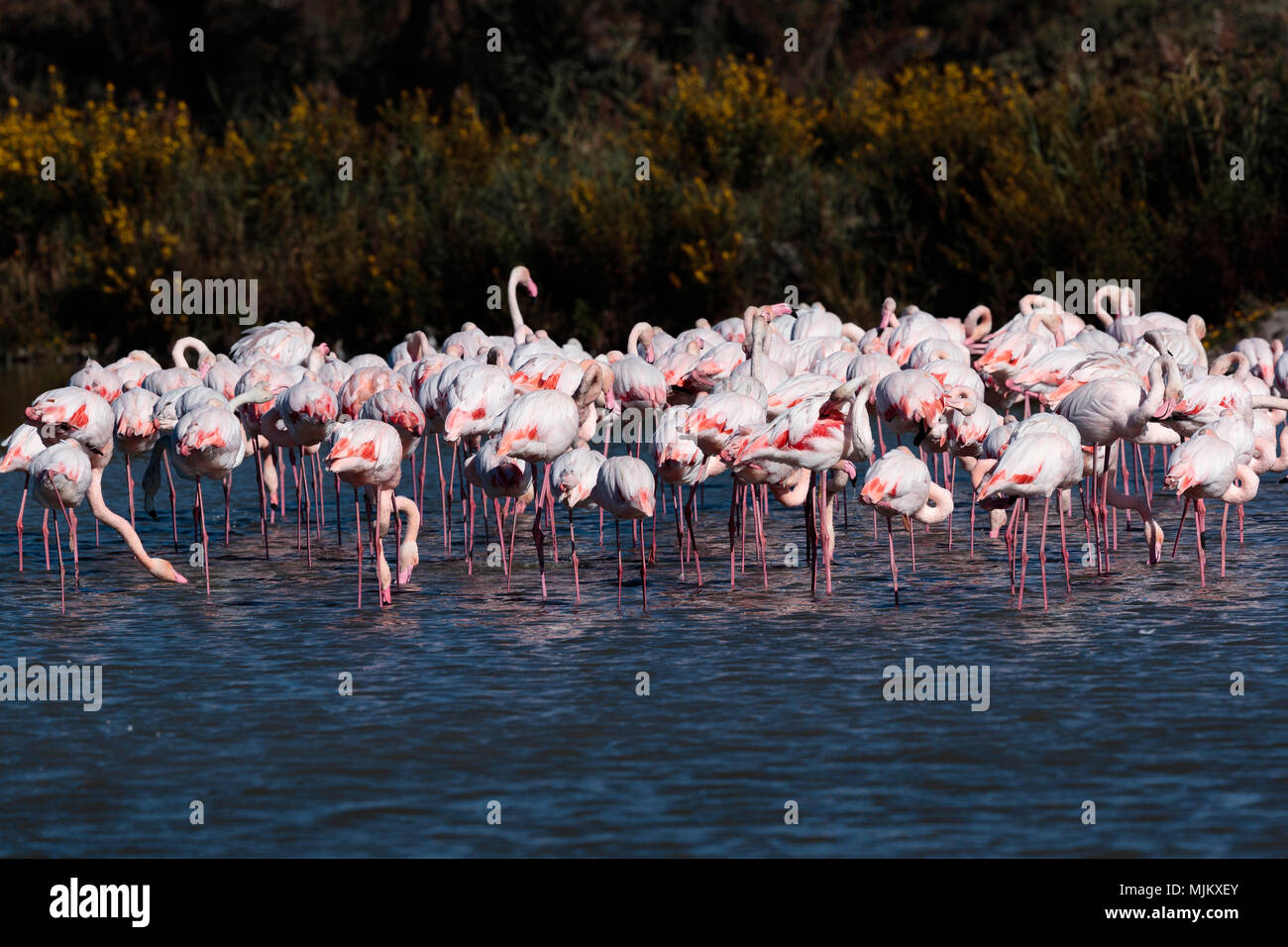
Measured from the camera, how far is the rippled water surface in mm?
6621

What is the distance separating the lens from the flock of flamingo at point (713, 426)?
10.4 m

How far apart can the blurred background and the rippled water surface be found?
10671 millimetres

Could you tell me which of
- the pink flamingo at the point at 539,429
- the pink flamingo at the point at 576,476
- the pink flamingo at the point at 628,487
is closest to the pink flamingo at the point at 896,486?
the pink flamingo at the point at 628,487

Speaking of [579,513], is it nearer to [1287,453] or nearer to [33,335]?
[1287,453]

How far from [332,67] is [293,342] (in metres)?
26.0

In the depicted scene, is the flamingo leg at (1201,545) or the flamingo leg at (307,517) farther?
the flamingo leg at (307,517)

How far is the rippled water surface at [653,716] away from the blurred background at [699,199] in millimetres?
10671

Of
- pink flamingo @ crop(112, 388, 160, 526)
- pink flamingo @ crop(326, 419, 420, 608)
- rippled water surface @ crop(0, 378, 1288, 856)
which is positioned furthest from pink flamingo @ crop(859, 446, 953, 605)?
pink flamingo @ crop(112, 388, 160, 526)

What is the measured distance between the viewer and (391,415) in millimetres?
11320

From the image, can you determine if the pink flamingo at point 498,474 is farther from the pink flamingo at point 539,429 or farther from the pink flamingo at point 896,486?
the pink flamingo at point 896,486

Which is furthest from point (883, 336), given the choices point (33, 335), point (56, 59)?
point (56, 59)

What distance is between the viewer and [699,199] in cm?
2370

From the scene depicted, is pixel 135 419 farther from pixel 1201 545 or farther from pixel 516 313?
pixel 1201 545

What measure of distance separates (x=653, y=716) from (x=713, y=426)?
2654mm
